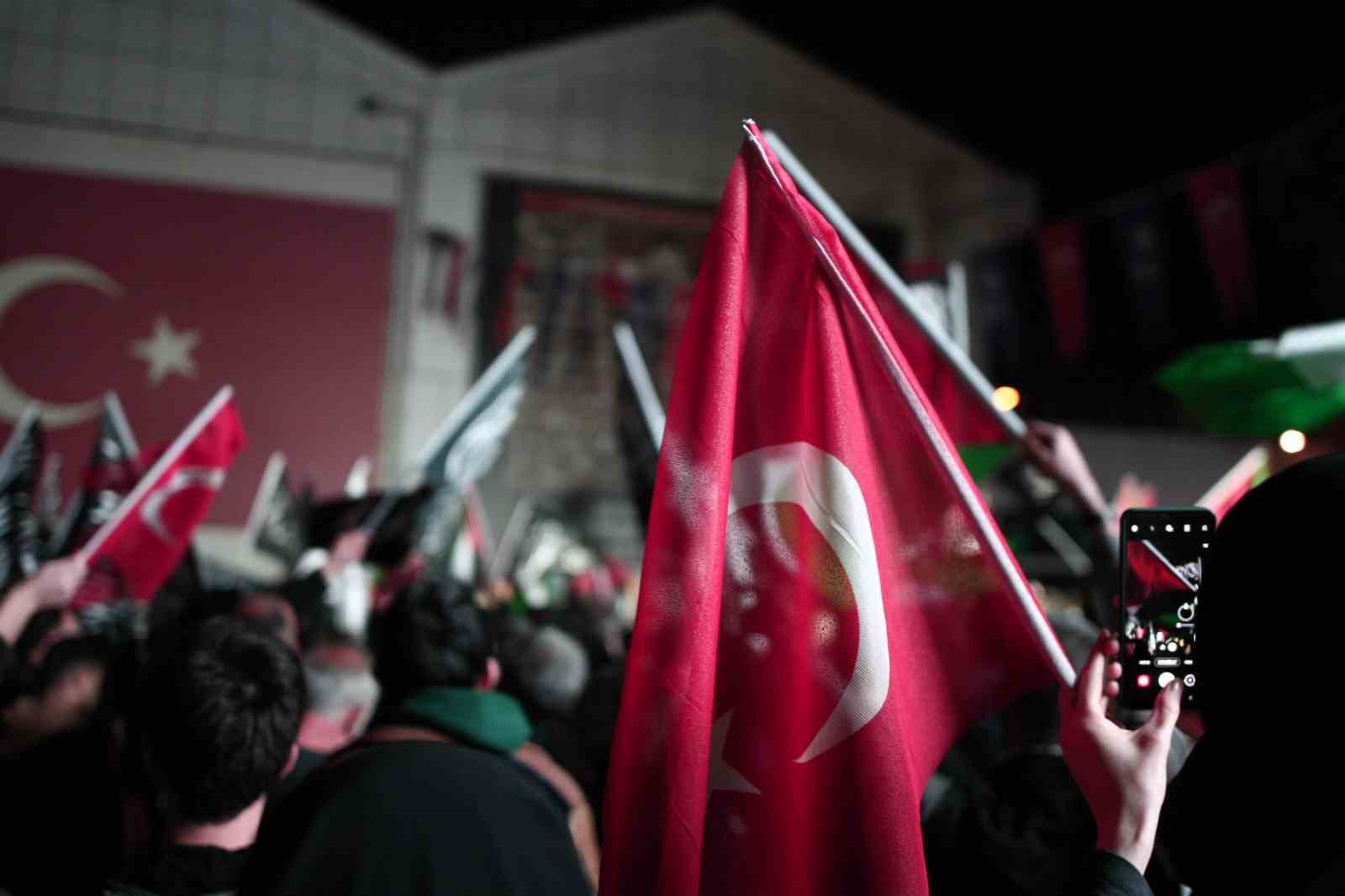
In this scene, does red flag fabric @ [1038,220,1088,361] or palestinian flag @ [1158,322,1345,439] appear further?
red flag fabric @ [1038,220,1088,361]

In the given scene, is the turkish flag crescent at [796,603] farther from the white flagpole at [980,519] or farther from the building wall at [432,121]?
the building wall at [432,121]

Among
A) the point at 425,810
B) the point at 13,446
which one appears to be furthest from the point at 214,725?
the point at 13,446

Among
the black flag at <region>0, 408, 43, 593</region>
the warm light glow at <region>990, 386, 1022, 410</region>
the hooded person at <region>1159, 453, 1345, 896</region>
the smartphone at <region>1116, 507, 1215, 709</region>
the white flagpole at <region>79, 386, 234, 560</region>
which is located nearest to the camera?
the hooded person at <region>1159, 453, 1345, 896</region>

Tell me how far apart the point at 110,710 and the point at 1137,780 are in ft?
7.53

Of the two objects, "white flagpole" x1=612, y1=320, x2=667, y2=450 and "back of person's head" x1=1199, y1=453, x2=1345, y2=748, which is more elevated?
"white flagpole" x1=612, y1=320, x2=667, y2=450

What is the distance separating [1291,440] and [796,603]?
1.19 meters

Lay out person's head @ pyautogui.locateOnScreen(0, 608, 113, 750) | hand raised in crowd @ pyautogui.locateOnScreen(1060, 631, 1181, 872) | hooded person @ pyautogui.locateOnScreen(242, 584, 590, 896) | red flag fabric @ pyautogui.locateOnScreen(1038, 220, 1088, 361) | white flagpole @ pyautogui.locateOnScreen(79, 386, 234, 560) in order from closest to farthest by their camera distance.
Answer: hand raised in crowd @ pyautogui.locateOnScreen(1060, 631, 1181, 872) < hooded person @ pyautogui.locateOnScreen(242, 584, 590, 896) < person's head @ pyautogui.locateOnScreen(0, 608, 113, 750) < white flagpole @ pyautogui.locateOnScreen(79, 386, 234, 560) < red flag fabric @ pyautogui.locateOnScreen(1038, 220, 1088, 361)

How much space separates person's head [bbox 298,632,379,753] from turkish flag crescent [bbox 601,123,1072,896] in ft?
4.63

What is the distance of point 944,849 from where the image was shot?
74.5 inches

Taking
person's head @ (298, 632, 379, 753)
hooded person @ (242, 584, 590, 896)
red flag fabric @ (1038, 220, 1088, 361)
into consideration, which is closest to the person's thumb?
hooded person @ (242, 584, 590, 896)

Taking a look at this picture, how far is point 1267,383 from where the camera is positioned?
84.1 inches

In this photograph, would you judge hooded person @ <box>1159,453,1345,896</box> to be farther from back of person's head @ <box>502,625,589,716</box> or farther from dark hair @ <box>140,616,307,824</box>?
Answer: back of person's head @ <box>502,625,589,716</box>

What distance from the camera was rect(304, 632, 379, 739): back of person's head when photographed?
265cm

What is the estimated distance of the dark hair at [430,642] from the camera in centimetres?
185
